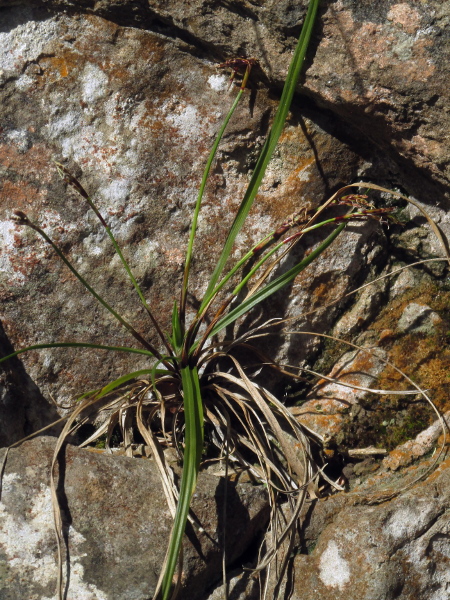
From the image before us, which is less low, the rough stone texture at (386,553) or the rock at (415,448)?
the rock at (415,448)

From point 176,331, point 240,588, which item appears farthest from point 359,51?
point 240,588

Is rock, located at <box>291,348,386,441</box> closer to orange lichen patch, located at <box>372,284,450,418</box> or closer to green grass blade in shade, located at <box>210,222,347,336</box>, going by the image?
orange lichen patch, located at <box>372,284,450,418</box>

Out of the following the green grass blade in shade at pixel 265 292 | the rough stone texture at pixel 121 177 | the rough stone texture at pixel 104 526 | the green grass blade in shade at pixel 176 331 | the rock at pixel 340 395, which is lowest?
the rough stone texture at pixel 104 526

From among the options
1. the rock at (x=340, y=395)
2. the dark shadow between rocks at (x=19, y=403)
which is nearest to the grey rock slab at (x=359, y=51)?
the rock at (x=340, y=395)

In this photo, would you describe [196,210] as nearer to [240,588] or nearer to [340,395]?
[340,395]

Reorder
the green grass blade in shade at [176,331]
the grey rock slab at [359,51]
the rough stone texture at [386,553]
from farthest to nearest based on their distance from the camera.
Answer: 1. the green grass blade in shade at [176,331]
2. the grey rock slab at [359,51]
3. the rough stone texture at [386,553]

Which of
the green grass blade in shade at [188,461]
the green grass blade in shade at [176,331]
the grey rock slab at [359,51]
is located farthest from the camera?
the green grass blade in shade at [176,331]

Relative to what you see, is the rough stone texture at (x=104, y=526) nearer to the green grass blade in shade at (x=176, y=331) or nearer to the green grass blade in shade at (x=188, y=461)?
the green grass blade in shade at (x=188, y=461)

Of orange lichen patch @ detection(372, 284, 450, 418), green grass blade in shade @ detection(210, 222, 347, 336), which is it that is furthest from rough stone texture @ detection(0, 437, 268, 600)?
orange lichen patch @ detection(372, 284, 450, 418)
